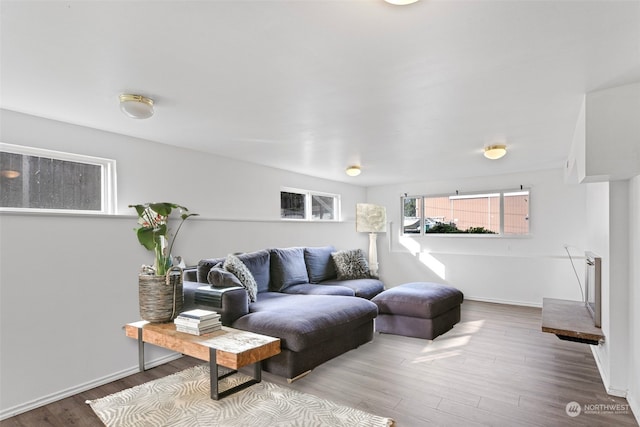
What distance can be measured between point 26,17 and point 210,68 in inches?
30.4

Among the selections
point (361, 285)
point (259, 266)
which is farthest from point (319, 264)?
point (259, 266)

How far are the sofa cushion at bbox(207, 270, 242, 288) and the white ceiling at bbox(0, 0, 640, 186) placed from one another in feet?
4.25

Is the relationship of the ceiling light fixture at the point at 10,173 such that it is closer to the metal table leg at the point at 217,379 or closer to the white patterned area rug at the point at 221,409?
the white patterned area rug at the point at 221,409

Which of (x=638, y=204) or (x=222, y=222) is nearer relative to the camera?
(x=638, y=204)

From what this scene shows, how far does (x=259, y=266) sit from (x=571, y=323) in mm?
3081

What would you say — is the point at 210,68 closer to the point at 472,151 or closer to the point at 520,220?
the point at 472,151

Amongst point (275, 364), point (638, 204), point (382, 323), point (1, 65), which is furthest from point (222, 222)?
point (638, 204)

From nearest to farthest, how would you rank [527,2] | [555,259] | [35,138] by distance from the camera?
[527,2]
[35,138]
[555,259]

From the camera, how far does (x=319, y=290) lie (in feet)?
13.9

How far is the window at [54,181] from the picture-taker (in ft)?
8.64

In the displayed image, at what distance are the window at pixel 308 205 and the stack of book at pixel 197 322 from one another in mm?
2624

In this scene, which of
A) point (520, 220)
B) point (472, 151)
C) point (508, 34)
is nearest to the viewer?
point (508, 34)

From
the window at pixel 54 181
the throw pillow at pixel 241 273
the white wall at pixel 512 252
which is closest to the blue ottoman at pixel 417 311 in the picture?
the throw pillow at pixel 241 273

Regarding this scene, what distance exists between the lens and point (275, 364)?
2.93 meters
